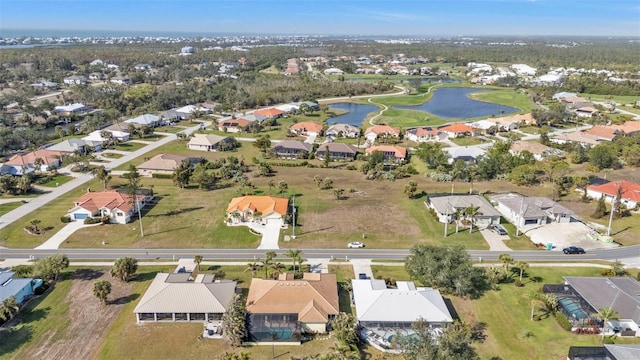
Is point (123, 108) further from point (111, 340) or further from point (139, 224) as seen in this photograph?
point (111, 340)

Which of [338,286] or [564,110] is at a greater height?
[564,110]

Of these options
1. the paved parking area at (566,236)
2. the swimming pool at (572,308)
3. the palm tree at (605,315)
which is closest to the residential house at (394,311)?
the swimming pool at (572,308)

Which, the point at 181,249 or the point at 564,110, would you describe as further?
the point at 564,110

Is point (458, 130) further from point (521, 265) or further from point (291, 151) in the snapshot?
point (521, 265)

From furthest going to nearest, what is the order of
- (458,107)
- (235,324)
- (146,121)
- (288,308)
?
(458,107) → (146,121) → (288,308) → (235,324)

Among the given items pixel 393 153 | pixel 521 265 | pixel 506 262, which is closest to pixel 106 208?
pixel 506 262

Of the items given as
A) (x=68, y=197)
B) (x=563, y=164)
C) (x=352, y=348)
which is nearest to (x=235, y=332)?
(x=352, y=348)
